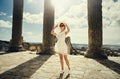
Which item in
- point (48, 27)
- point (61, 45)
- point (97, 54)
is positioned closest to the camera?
point (61, 45)

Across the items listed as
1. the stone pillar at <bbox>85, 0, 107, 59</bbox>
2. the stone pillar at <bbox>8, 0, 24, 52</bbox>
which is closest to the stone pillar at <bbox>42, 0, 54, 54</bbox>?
the stone pillar at <bbox>85, 0, 107, 59</bbox>

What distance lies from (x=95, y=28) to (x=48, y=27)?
11.0 feet

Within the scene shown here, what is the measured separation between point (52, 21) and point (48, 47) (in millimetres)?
1829

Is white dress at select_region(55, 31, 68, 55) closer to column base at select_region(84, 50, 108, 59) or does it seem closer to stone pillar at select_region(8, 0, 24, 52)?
column base at select_region(84, 50, 108, 59)

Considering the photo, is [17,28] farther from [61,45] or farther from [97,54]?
[61,45]

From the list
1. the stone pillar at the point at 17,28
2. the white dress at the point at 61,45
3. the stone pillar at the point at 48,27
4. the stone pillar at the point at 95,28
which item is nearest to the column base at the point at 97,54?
the stone pillar at the point at 95,28

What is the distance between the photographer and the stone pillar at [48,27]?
11266mm

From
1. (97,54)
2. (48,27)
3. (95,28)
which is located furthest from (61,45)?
(48,27)

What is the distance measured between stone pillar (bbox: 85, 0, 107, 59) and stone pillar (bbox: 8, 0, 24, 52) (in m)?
6.49

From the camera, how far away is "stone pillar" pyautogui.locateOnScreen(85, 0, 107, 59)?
9.45 metres

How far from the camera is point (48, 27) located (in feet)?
37.3

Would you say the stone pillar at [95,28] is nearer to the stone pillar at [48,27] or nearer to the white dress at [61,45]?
the stone pillar at [48,27]

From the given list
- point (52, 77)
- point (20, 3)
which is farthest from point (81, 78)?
point (20, 3)

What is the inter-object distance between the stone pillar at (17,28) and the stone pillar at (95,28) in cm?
649
